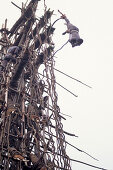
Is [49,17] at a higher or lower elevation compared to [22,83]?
higher

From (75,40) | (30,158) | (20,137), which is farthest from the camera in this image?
(20,137)

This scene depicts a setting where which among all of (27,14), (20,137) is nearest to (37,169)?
(20,137)

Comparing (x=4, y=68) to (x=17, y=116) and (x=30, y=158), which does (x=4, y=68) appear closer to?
(x=17, y=116)

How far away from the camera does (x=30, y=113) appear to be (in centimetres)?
745

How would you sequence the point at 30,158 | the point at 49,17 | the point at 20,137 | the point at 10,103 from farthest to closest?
the point at 49,17 < the point at 10,103 < the point at 20,137 < the point at 30,158

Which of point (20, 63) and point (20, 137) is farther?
point (20, 63)

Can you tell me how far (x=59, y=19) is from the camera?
22.9 ft

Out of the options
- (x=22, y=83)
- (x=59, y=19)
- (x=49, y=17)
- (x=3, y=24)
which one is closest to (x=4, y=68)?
(x=22, y=83)

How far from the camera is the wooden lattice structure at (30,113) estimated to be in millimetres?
5789

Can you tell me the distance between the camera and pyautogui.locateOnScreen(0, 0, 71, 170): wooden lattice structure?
5.79 metres

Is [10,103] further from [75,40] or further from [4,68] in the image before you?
[75,40]

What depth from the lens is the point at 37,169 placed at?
5.86 m

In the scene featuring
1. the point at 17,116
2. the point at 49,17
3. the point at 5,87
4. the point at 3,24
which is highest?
the point at 3,24

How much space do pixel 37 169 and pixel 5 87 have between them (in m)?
2.77
